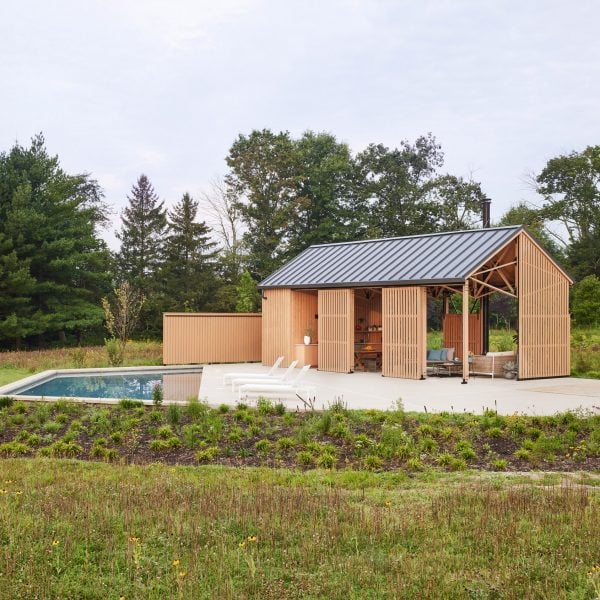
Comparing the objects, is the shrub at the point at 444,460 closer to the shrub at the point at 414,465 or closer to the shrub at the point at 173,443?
the shrub at the point at 414,465

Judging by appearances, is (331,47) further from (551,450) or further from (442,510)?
(442,510)

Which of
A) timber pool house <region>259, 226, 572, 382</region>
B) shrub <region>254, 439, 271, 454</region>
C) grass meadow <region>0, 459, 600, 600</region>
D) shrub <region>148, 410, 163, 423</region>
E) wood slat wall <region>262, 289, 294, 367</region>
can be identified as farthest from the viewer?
wood slat wall <region>262, 289, 294, 367</region>

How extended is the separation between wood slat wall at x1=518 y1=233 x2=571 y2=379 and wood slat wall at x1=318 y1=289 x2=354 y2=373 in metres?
4.49

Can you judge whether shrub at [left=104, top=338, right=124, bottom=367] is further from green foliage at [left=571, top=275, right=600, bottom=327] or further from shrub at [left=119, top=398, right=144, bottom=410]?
green foliage at [left=571, top=275, right=600, bottom=327]

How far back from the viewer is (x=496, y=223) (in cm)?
4378

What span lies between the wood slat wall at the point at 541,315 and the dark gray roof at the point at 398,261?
3.62ft

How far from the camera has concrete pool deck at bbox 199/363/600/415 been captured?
37.8ft

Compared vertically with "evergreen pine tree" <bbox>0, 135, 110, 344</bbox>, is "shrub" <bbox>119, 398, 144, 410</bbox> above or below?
below

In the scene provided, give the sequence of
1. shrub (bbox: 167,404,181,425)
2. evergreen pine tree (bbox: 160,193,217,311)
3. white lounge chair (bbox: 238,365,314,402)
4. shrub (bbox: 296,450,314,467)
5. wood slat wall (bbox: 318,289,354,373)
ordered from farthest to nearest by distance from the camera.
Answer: evergreen pine tree (bbox: 160,193,217,311)
wood slat wall (bbox: 318,289,354,373)
white lounge chair (bbox: 238,365,314,402)
shrub (bbox: 167,404,181,425)
shrub (bbox: 296,450,314,467)

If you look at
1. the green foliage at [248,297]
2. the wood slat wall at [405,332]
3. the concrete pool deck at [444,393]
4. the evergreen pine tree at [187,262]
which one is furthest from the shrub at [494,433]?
the evergreen pine tree at [187,262]

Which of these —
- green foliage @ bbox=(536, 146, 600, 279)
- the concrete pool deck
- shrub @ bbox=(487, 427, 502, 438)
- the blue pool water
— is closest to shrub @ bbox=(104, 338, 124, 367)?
the blue pool water

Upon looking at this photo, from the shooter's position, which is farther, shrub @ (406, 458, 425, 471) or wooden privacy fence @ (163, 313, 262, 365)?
wooden privacy fence @ (163, 313, 262, 365)

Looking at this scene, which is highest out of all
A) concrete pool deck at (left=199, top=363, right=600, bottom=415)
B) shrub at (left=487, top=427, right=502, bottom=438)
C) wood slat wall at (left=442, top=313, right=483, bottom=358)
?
wood slat wall at (left=442, top=313, right=483, bottom=358)

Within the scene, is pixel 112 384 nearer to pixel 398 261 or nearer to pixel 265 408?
pixel 265 408
